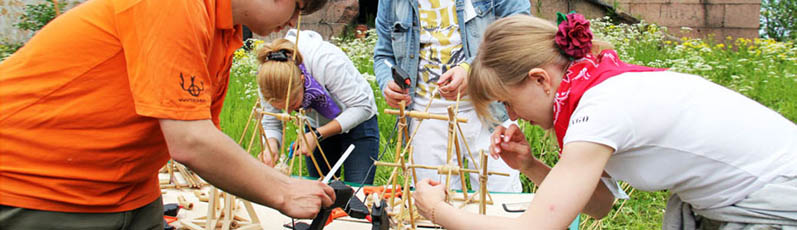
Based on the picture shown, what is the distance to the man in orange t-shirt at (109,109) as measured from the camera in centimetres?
109

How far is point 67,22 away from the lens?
1179 millimetres

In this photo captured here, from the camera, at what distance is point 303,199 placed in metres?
1.38

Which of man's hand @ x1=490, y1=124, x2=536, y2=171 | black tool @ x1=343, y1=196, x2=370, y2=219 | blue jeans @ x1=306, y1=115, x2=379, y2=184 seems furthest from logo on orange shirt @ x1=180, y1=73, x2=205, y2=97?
blue jeans @ x1=306, y1=115, x2=379, y2=184

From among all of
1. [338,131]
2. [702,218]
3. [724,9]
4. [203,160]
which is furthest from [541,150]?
[724,9]

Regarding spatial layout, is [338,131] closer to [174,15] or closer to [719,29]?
[174,15]

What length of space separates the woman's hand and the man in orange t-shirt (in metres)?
0.38

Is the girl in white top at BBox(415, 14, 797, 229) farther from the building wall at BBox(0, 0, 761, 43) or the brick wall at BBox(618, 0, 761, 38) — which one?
the brick wall at BBox(618, 0, 761, 38)

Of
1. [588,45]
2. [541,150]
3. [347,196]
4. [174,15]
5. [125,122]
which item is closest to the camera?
[174,15]

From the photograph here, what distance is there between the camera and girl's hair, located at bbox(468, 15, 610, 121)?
1365mm

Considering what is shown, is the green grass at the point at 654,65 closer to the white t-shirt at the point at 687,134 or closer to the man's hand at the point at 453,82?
the man's hand at the point at 453,82

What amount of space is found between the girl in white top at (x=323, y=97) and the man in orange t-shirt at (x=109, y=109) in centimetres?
114

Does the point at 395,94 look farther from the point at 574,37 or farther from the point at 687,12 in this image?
the point at 687,12

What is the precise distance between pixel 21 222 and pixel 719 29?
776 cm

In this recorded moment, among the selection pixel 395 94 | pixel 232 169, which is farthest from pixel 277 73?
pixel 232 169
